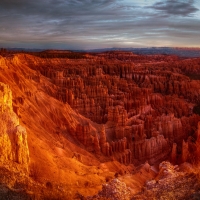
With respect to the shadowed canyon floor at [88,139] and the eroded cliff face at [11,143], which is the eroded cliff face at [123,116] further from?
the eroded cliff face at [11,143]

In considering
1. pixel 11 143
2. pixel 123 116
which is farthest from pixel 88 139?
pixel 11 143

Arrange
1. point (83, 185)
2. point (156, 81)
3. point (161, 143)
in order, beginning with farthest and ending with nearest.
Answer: point (156, 81) < point (161, 143) < point (83, 185)

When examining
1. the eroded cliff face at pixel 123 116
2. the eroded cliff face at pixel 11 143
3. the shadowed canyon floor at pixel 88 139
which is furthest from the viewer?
the eroded cliff face at pixel 123 116

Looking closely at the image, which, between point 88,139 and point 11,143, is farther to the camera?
point 88,139

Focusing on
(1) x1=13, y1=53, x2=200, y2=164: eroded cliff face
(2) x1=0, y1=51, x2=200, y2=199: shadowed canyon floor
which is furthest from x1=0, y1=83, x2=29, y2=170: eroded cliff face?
(1) x1=13, y1=53, x2=200, y2=164: eroded cliff face

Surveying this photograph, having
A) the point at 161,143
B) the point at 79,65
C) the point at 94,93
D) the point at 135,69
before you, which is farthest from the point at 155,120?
the point at 135,69

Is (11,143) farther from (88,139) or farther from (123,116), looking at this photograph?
(123,116)

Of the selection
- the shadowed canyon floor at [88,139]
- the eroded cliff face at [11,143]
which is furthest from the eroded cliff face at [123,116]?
the eroded cliff face at [11,143]

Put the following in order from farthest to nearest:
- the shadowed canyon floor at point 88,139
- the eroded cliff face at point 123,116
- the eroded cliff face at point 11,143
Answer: the eroded cliff face at point 123,116 → the eroded cliff face at point 11,143 → the shadowed canyon floor at point 88,139

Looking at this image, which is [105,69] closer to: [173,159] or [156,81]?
[156,81]
